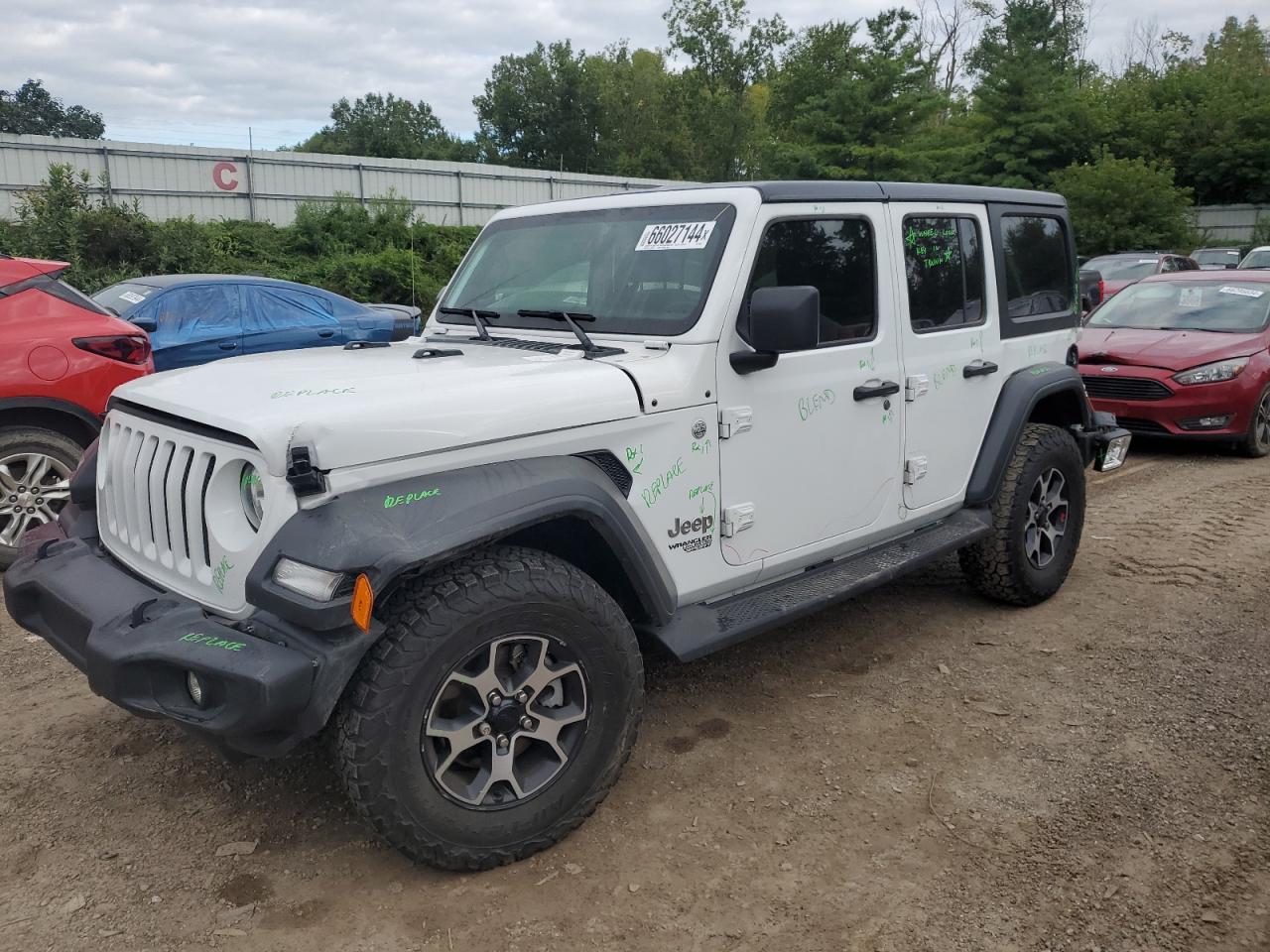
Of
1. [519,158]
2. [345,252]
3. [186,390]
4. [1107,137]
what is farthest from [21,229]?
[519,158]

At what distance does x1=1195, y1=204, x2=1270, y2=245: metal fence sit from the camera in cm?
3226

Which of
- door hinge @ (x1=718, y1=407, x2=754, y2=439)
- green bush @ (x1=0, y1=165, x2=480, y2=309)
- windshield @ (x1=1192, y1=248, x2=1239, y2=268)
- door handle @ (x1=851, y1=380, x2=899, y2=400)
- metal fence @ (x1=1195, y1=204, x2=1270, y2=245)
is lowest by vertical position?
door hinge @ (x1=718, y1=407, x2=754, y2=439)

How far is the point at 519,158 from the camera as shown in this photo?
Answer: 61.3 m

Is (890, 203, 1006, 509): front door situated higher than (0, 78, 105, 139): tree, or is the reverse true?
(0, 78, 105, 139): tree

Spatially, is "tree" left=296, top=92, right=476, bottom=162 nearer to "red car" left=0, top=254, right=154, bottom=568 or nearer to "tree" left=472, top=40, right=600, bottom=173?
"tree" left=472, top=40, right=600, bottom=173

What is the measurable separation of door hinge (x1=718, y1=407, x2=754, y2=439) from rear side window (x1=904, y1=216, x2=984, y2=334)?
3.70 ft

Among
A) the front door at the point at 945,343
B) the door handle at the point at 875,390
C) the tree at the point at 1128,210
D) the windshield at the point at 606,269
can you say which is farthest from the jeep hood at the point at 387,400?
the tree at the point at 1128,210

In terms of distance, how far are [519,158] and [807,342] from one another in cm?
6167

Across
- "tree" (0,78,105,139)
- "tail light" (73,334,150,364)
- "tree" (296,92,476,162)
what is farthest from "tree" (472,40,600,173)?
"tail light" (73,334,150,364)

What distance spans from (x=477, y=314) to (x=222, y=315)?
20.0ft

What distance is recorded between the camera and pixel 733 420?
340 cm

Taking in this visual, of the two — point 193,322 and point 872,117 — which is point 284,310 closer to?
point 193,322

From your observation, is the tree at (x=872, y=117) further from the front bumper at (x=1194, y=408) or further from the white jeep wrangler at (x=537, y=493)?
the white jeep wrangler at (x=537, y=493)

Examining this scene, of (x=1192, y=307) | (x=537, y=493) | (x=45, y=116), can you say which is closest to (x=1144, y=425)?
(x=1192, y=307)
